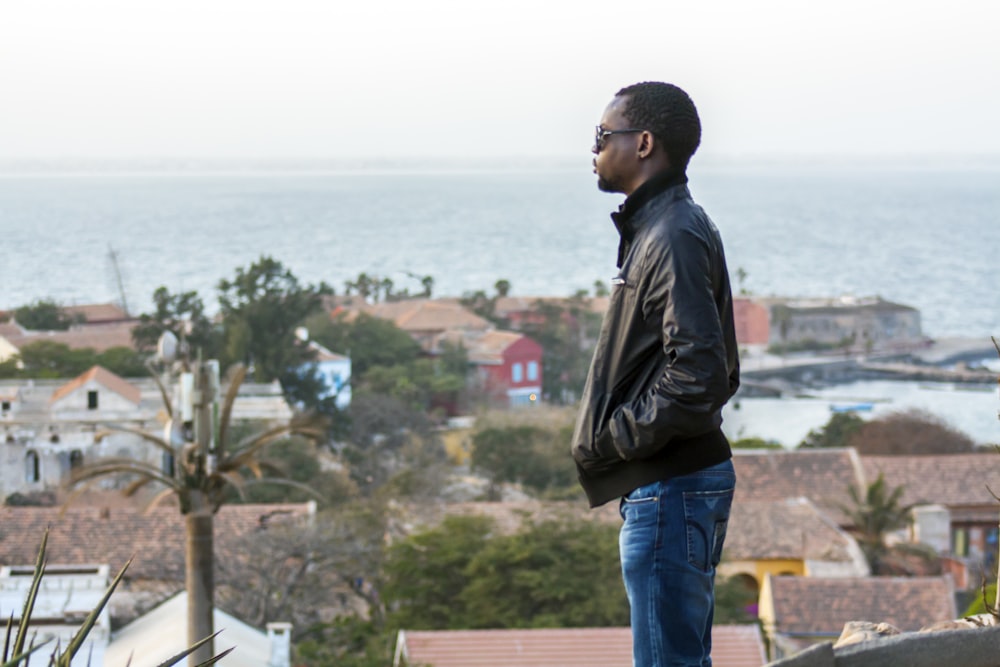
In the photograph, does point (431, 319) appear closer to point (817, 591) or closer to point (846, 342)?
point (846, 342)

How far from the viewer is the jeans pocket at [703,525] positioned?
10.7 ft

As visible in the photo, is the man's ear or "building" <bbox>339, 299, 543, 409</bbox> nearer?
the man's ear

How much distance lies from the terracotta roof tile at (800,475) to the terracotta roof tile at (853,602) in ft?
30.3

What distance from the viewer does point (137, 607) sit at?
22250mm

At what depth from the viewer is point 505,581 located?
76.9 ft

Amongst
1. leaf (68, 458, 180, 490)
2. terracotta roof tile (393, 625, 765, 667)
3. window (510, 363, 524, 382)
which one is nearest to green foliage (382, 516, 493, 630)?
terracotta roof tile (393, 625, 765, 667)

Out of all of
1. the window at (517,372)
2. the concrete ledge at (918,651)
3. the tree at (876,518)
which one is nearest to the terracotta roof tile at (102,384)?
the tree at (876,518)

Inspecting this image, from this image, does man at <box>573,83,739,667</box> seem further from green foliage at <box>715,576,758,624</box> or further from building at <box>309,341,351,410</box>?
building at <box>309,341,351,410</box>

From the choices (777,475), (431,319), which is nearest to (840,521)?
(777,475)

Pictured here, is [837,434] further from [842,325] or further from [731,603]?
[842,325]

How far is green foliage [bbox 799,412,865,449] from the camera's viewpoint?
45.2m

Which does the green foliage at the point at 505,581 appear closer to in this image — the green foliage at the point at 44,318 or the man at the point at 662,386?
the man at the point at 662,386

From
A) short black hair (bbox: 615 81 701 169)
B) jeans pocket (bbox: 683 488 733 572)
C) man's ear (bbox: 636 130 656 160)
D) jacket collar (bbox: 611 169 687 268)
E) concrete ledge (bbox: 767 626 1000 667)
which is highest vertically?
short black hair (bbox: 615 81 701 169)

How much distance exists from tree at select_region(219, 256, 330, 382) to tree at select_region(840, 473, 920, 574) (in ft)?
84.4
